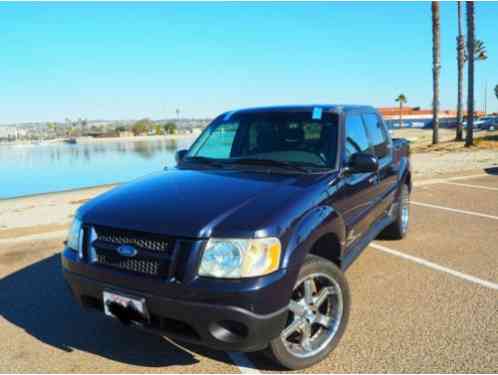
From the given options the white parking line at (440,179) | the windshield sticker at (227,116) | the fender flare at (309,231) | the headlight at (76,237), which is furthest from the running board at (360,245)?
the white parking line at (440,179)

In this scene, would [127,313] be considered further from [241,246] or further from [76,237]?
[241,246]

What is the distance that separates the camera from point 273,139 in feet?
12.7

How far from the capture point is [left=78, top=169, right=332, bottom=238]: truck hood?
2412 mm

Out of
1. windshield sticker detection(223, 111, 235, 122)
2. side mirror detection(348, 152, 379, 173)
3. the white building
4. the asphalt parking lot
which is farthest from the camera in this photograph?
the white building

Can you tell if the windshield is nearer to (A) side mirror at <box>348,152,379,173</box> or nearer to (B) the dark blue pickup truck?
(B) the dark blue pickup truck

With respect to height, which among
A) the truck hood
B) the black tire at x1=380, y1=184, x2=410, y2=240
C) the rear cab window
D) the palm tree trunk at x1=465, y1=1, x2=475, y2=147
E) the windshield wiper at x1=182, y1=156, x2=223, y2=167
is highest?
the palm tree trunk at x1=465, y1=1, x2=475, y2=147

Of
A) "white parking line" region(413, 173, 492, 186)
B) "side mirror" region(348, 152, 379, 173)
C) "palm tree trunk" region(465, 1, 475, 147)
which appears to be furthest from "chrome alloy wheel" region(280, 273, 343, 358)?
"palm tree trunk" region(465, 1, 475, 147)

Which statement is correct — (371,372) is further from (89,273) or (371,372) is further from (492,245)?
(492,245)

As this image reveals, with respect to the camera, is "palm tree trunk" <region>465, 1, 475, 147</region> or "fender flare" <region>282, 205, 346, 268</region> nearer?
"fender flare" <region>282, 205, 346, 268</region>

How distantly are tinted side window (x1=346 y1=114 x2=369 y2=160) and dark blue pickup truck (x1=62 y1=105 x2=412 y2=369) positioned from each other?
0.10ft

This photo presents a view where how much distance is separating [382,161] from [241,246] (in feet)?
9.56

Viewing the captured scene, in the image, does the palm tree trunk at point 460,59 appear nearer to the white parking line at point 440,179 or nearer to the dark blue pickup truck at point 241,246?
the white parking line at point 440,179

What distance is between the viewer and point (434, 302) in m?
3.67

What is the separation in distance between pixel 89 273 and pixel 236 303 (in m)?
1.07
